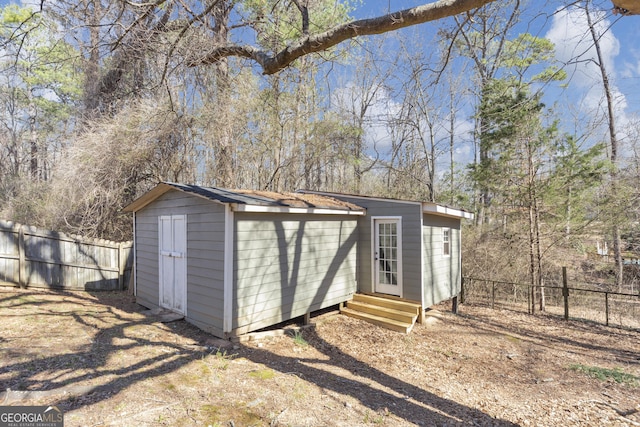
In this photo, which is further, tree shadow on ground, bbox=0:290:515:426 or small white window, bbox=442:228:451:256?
small white window, bbox=442:228:451:256

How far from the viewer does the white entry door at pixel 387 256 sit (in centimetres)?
692

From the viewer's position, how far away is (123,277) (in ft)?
26.9

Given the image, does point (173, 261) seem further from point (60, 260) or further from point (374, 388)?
point (374, 388)

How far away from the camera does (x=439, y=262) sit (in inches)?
Answer: 294

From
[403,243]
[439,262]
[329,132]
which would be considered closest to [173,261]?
[403,243]

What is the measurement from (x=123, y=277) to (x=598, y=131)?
46.8 feet

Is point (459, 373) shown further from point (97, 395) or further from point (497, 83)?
point (497, 83)

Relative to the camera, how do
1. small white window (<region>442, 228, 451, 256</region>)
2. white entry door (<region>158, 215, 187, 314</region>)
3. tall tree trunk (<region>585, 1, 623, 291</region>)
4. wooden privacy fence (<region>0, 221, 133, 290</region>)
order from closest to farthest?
1. white entry door (<region>158, 215, 187, 314</region>)
2. wooden privacy fence (<region>0, 221, 133, 290</region>)
3. small white window (<region>442, 228, 451, 256</region>)
4. tall tree trunk (<region>585, 1, 623, 291</region>)

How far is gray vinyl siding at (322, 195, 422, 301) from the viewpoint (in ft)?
21.7

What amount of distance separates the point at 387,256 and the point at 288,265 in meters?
2.52

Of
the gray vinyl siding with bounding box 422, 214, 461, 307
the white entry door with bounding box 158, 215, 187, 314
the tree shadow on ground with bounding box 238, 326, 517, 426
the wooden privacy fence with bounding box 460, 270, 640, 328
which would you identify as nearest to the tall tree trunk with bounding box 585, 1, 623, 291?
the wooden privacy fence with bounding box 460, 270, 640, 328

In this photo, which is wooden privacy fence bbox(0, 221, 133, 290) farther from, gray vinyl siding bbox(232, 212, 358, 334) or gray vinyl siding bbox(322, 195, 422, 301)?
gray vinyl siding bbox(322, 195, 422, 301)

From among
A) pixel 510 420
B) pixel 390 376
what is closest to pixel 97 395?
pixel 390 376

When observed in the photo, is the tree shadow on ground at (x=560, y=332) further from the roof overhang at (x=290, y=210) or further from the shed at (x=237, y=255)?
the roof overhang at (x=290, y=210)
